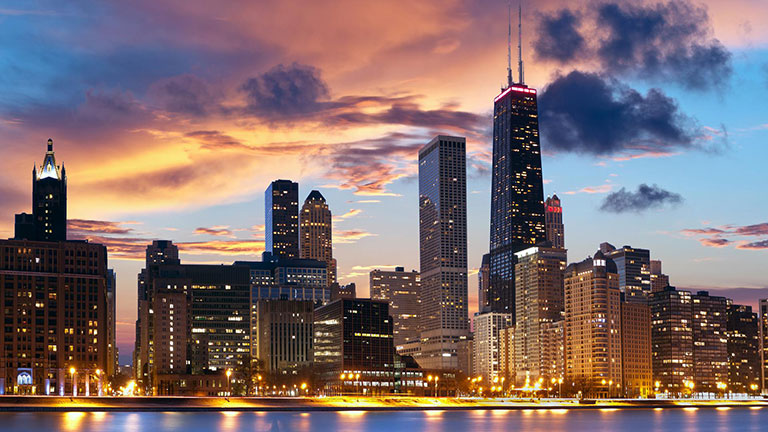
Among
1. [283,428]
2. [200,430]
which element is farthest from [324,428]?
[200,430]

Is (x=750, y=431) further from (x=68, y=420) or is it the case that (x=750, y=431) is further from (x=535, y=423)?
(x=68, y=420)

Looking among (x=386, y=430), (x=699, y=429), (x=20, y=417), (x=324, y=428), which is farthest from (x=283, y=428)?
(x=699, y=429)

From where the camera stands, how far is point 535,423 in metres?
182

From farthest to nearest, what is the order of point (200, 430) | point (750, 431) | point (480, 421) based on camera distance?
point (480, 421) < point (750, 431) < point (200, 430)

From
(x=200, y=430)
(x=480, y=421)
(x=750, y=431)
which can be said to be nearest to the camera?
(x=200, y=430)

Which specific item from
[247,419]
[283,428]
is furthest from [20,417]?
[283,428]

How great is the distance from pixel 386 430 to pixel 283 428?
16.8m

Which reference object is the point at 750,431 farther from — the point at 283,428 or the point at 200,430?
the point at 200,430

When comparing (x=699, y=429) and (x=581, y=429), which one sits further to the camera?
(x=699, y=429)

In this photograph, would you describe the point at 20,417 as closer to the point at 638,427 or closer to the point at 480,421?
the point at 480,421

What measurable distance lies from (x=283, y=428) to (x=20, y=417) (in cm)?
5989

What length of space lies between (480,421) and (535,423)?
1309 cm

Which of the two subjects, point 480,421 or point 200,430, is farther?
point 480,421

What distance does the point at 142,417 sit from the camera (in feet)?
655
